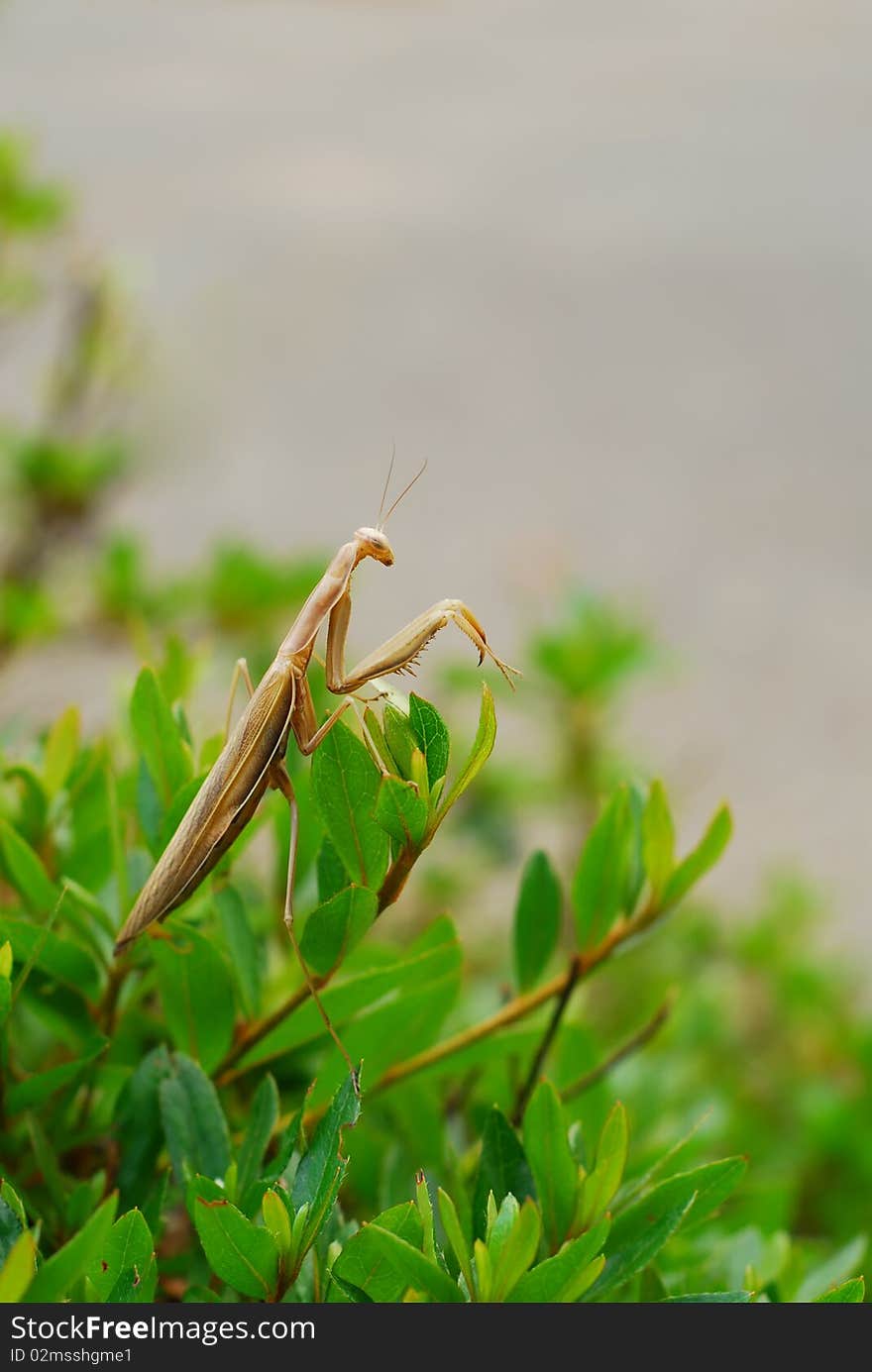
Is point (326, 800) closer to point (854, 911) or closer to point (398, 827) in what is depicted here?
point (398, 827)

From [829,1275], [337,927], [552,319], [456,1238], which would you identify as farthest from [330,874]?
[552,319]

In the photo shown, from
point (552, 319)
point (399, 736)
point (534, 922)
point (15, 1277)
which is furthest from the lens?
point (552, 319)

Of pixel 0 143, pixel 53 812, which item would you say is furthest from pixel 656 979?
pixel 0 143

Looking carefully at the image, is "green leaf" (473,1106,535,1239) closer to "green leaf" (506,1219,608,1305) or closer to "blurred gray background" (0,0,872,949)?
"green leaf" (506,1219,608,1305)

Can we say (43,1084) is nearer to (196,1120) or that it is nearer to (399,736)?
(196,1120)

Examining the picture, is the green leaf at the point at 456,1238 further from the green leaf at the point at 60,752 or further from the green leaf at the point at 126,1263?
the green leaf at the point at 60,752

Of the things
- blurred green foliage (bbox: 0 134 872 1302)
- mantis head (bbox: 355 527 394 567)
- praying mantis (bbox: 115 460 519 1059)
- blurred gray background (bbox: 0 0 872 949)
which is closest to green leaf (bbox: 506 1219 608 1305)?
blurred green foliage (bbox: 0 134 872 1302)

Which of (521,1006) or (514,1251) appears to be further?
(521,1006)
